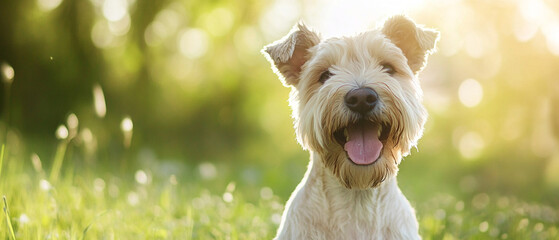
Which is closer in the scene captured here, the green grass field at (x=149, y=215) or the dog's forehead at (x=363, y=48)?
the dog's forehead at (x=363, y=48)

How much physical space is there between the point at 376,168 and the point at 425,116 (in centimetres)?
65

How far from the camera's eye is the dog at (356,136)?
3949mm

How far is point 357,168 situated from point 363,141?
211mm

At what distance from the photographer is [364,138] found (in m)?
4.08

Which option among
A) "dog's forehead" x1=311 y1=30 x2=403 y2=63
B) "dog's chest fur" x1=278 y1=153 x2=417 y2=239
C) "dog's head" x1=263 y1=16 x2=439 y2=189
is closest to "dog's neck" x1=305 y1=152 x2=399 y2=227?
"dog's chest fur" x1=278 y1=153 x2=417 y2=239

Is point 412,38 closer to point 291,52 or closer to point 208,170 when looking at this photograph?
point 291,52

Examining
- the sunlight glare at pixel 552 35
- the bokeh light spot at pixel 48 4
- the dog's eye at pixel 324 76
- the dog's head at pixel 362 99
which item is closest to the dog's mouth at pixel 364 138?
the dog's head at pixel 362 99

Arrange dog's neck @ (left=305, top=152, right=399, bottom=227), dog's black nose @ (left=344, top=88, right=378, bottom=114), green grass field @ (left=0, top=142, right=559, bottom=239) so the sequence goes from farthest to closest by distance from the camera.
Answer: green grass field @ (left=0, top=142, right=559, bottom=239) → dog's neck @ (left=305, top=152, right=399, bottom=227) → dog's black nose @ (left=344, top=88, right=378, bottom=114)

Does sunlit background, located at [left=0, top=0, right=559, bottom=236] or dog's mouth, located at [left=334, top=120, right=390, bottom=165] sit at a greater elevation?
sunlit background, located at [left=0, top=0, right=559, bottom=236]

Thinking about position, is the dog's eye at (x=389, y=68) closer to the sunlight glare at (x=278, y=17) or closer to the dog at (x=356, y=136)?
the dog at (x=356, y=136)

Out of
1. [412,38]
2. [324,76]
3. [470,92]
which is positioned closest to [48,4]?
[470,92]

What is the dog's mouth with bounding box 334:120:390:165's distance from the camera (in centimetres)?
404

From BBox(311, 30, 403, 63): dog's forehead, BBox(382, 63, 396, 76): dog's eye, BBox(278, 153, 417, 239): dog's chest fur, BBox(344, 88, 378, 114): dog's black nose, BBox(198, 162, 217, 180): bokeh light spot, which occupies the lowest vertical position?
BBox(278, 153, 417, 239): dog's chest fur

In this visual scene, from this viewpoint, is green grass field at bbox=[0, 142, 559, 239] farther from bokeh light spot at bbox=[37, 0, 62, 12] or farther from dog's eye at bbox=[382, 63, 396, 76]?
bokeh light spot at bbox=[37, 0, 62, 12]
